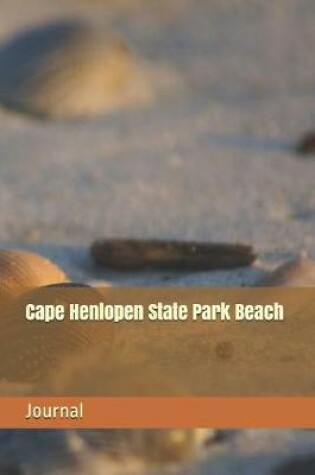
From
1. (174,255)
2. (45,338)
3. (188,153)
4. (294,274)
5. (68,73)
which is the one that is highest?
(68,73)

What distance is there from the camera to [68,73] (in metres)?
3.27

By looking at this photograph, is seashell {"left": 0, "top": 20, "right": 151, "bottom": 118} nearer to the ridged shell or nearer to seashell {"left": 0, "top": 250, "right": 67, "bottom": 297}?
seashell {"left": 0, "top": 250, "right": 67, "bottom": 297}

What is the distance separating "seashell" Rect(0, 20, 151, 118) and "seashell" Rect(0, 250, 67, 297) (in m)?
1.21

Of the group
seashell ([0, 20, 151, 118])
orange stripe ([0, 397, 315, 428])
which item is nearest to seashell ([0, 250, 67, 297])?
orange stripe ([0, 397, 315, 428])

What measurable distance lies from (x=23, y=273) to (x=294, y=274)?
0.43 m

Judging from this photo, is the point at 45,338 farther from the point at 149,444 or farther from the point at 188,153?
the point at 188,153

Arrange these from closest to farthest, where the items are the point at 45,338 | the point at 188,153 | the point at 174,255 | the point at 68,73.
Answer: the point at 45,338, the point at 174,255, the point at 188,153, the point at 68,73

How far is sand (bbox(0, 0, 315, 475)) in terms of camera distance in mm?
2363

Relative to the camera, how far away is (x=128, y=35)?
3.79 metres

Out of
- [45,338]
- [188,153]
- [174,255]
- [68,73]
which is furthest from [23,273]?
[68,73]

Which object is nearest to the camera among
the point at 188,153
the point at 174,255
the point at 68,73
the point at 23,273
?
the point at 23,273

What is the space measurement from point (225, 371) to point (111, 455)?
9.6 inches

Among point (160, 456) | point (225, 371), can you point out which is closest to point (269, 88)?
point (225, 371)

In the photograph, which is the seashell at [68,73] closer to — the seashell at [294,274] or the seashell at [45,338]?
the seashell at [294,274]
